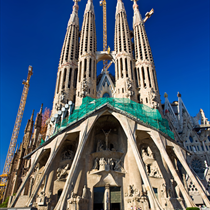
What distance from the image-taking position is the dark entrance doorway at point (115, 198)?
63.4 feet

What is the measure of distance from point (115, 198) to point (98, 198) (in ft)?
5.84

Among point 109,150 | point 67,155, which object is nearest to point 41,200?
point 67,155

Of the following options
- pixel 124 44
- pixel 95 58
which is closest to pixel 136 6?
pixel 124 44

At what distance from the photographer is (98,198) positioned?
64.3 ft

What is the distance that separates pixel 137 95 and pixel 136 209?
16108 millimetres

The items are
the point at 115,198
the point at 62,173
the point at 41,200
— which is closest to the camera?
the point at 41,200

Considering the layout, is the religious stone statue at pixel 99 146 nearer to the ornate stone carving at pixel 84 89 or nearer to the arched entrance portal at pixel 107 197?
the arched entrance portal at pixel 107 197

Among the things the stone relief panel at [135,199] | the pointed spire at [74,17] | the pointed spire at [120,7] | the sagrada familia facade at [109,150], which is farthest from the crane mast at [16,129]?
the stone relief panel at [135,199]

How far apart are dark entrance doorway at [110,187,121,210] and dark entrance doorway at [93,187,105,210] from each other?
956mm

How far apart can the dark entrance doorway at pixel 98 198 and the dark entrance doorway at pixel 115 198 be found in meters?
0.96

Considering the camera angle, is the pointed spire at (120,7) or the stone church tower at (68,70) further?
the pointed spire at (120,7)

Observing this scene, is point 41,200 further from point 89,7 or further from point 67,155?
point 89,7

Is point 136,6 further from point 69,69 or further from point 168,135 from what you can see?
point 168,135

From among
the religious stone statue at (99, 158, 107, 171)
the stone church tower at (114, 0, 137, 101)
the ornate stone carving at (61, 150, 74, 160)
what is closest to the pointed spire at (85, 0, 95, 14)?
the stone church tower at (114, 0, 137, 101)
